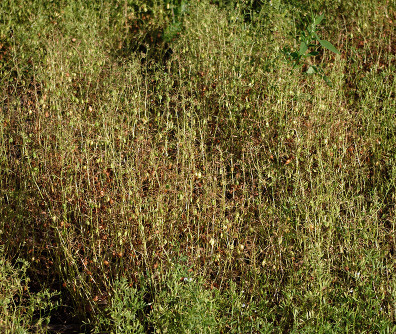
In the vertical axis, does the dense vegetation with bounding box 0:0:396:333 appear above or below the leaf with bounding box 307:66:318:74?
below

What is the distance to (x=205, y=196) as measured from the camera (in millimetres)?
3307

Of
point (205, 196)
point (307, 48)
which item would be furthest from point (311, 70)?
point (205, 196)

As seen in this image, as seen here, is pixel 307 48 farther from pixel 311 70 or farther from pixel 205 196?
pixel 205 196

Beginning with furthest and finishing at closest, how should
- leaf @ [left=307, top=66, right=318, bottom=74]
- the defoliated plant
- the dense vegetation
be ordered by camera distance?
leaf @ [left=307, top=66, right=318, bottom=74] < the defoliated plant < the dense vegetation

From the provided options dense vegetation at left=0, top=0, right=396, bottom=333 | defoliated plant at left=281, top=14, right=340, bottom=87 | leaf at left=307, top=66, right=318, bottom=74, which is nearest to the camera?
dense vegetation at left=0, top=0, right=396, bottom=333

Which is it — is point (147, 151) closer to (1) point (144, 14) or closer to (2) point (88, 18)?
(2) point (88, 18)

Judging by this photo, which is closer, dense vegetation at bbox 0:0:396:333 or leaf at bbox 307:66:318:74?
dense vegetation at bbox 0:0:396:333

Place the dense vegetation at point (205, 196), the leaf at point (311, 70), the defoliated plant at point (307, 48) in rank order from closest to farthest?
the dense vegetation at point (205, 196) → the defoliated plant at point (307, 48) → the leaf at point (311, 70)

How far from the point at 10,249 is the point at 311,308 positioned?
1833 mm

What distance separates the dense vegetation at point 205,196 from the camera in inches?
114

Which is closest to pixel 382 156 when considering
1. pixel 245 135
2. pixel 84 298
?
pixel 245 135

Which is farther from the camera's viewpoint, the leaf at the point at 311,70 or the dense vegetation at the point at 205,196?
the leaf at the point at 311,70

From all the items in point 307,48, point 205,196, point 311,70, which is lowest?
point 205,196

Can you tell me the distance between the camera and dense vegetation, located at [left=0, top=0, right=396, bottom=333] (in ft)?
9.51
